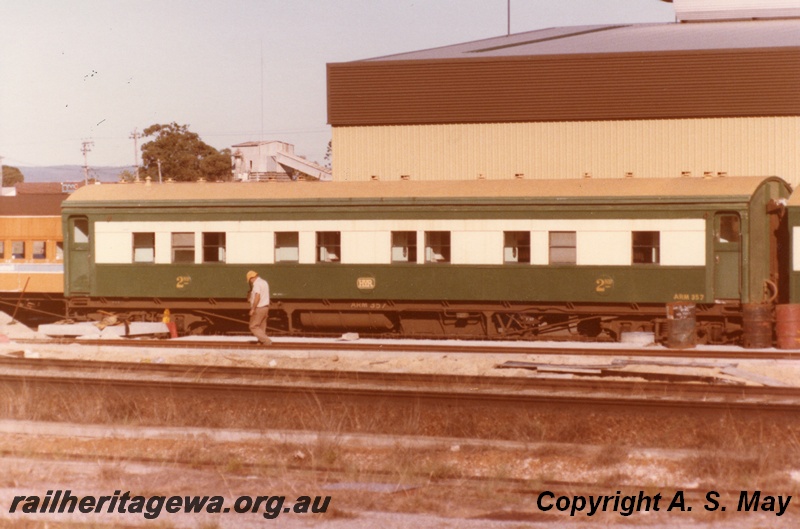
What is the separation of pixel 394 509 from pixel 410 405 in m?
4.14

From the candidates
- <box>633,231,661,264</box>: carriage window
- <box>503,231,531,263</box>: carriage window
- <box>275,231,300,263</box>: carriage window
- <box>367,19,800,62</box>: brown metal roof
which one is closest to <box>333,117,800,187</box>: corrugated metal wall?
<box>367,19,800,62</box>: brown metal roof

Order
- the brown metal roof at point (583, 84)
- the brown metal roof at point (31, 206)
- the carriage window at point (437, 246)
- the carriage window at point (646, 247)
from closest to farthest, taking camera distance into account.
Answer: the carriage window at point (646, 247), the carriage window at point (437, 246), the brown metal roof at point (31, 206), the brown metal roof at point (583, 84)

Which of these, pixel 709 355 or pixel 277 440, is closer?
pixel 277 440

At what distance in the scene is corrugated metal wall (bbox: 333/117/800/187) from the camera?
29422mm

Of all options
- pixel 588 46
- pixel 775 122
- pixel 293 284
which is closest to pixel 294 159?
pixel 588 46

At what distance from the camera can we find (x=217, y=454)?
9797 millimetres

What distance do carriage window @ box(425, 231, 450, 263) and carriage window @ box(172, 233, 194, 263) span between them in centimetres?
546

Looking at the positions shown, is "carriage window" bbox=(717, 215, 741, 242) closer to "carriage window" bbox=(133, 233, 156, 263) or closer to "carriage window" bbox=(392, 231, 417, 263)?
"carriage window" bbox=(392, 231, 417, 263)

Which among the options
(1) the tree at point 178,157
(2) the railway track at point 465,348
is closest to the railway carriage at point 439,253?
(2) the railway track at point 465,348

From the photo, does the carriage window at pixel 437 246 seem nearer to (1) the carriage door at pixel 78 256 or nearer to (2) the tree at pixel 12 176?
(1) the carriage door at pixel 78 256

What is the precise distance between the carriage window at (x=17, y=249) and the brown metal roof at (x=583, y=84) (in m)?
11.5

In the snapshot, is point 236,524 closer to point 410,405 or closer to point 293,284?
point 410,405

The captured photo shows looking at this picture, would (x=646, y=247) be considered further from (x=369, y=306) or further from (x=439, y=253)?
(x=369, y=306)

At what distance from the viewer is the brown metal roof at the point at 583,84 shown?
98.5ft
